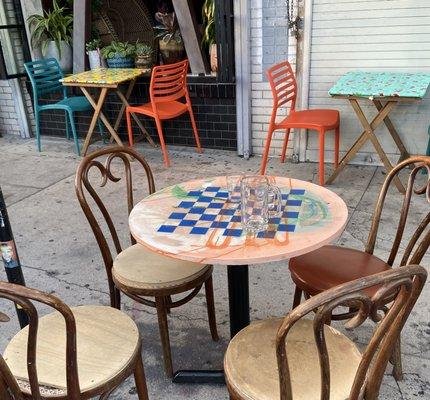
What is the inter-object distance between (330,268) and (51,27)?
14.9ft

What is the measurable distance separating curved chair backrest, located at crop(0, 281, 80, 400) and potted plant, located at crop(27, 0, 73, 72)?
460cm

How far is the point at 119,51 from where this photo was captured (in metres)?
4.84

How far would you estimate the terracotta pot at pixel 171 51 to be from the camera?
4.85m

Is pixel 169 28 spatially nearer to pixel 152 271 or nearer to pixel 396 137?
pixel 396 137

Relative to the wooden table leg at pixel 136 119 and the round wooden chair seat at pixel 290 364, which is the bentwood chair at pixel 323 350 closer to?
the round wooden chair seat at pixel 290 364

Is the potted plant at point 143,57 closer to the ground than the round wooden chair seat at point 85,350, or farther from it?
farther from it

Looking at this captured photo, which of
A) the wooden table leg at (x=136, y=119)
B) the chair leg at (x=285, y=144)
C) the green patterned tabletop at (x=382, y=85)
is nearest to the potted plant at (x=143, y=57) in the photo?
the wooden table leg at (x=136, y=119)

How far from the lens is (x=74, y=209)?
3.65 m

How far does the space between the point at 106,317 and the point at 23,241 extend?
184cm

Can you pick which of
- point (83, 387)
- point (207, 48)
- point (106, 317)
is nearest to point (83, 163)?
point (106, 317)

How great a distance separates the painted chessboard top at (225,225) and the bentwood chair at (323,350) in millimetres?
253

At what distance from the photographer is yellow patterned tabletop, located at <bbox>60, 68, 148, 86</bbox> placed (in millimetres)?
4242

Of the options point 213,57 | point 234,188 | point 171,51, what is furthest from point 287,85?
point 234,188

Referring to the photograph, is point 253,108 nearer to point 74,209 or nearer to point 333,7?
point 333,7
